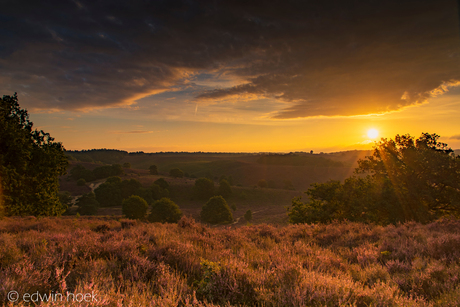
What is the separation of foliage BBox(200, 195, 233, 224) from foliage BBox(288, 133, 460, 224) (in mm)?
30815

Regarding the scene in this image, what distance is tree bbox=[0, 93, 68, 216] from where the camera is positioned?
48.8ft

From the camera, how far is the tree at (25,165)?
14883 millimetres

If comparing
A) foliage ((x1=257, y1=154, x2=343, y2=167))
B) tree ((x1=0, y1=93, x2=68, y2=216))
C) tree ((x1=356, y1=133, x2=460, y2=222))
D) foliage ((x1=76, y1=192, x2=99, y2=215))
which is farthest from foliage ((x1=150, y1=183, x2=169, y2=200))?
foliage ((x1=257, y1=154, x2=343, y2=167))

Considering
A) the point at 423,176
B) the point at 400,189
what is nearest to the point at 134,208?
the point at 400,189

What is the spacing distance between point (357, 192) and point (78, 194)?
73079 millimetres

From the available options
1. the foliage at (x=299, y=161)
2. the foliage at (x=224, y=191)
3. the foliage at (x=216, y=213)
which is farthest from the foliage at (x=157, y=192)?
the foliage at (x=299, y=161)

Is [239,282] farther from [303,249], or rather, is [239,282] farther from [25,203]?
[25,203]

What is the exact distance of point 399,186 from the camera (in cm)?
1603

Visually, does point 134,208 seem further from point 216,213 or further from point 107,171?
point 107,171

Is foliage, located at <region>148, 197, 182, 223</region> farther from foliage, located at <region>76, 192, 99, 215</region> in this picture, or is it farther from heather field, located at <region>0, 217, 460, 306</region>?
heather field, located at <region>0, 217, 460, 306</region>

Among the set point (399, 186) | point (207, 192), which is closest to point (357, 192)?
point (399, 186)

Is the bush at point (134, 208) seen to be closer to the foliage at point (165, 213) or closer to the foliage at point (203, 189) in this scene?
the foliage at point (165, 213)

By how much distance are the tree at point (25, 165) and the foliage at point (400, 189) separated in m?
20.4

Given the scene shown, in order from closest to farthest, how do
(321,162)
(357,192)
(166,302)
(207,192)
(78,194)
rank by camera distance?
(166,302) → (357,192) → (78,194) → (207,192) → (321,162)
